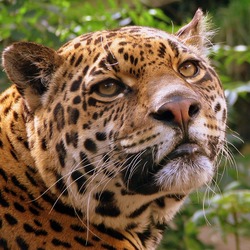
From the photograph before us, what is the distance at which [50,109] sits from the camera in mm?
4207

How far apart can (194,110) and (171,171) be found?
1.10ft

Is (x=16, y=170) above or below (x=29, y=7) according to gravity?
below

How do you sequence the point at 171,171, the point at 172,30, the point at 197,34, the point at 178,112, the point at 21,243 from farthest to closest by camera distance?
the point at 172,30 → the point at 197,34 → the point at 21,243 → the point at 171,171 → the point at 178,112

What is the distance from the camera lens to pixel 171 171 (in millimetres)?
3910

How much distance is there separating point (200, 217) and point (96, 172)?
208 centimetres

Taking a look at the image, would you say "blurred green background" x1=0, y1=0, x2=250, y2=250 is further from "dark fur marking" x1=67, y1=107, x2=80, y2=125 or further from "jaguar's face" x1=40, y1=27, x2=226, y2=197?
"dark fur marking" x1=67, y1=107, x2=80, y2=125

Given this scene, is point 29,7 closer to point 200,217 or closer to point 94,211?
point 200,217

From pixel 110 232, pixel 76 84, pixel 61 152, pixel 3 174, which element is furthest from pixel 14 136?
pixel 110 232

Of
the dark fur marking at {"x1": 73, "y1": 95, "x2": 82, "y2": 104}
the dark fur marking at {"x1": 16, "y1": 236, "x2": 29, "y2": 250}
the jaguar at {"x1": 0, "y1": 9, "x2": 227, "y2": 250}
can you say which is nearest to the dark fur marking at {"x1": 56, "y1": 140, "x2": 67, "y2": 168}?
the jaguar at {"x1": 0, "y1": 9, "x2": 227, "y2": 250}

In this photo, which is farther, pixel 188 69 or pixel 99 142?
pixel 188 69

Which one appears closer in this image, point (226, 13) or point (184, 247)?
point (184, 247)

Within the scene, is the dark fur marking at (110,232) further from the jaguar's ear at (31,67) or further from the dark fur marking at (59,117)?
the jaguar's ear at (31,67)

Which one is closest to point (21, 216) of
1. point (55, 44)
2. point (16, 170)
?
point (16, 170)

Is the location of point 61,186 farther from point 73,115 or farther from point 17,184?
point 73,115
